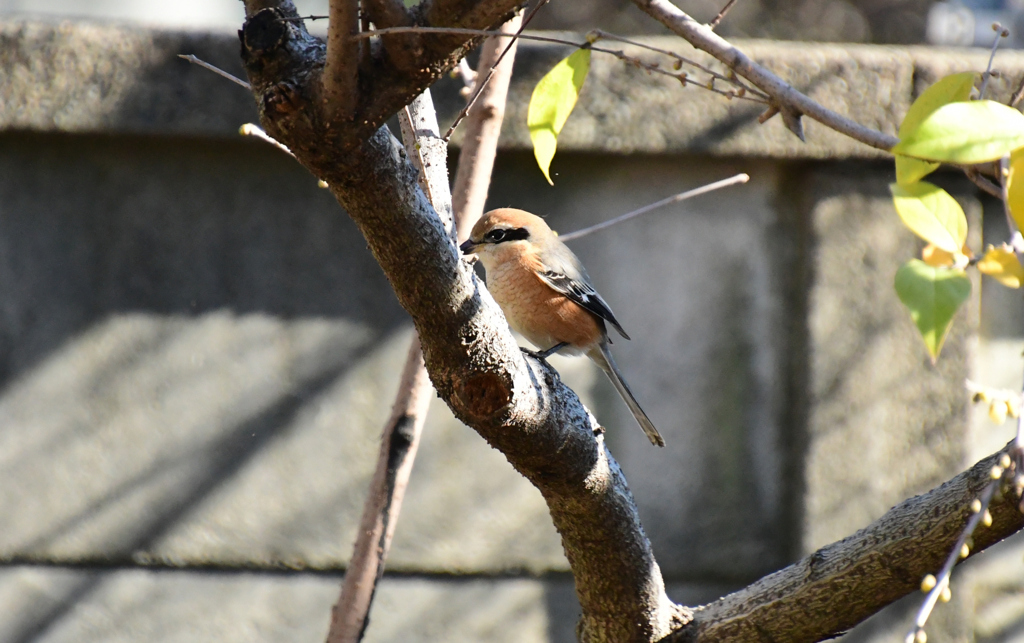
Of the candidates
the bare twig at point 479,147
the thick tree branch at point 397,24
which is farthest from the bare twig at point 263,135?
the bare twig at point 479,147

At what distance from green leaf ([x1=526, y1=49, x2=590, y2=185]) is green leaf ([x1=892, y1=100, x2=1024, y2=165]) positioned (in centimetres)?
61

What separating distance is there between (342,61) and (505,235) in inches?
79.5

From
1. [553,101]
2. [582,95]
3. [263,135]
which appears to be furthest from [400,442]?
[582,95]

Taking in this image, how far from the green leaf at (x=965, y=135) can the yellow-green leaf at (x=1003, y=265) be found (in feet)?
0.33

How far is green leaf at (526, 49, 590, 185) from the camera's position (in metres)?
1.35

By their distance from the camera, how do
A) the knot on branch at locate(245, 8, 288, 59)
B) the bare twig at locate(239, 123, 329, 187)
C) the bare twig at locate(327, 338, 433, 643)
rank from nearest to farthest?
the knot on branch at locate(245, 8, 288, 59)
the bare twig at locate(239, 123, 329, 187)
the bare twig at locate(327, 338, 433, 643)

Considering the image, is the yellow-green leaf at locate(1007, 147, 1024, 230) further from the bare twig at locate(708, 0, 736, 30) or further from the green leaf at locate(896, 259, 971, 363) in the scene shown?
the bare twig at locate(708, 0, 736, 30)

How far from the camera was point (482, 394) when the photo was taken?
1.50 meters

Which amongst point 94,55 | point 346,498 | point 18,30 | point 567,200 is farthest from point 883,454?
point 18,30

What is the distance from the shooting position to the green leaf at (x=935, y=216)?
872mm

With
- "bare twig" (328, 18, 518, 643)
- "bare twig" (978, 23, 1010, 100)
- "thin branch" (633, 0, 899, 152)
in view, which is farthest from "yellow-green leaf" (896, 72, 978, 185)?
"bare twig" (328, 18, 518, 643)

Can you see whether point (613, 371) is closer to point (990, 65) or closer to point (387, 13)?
point (990, 65)

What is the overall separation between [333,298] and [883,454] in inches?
91.0

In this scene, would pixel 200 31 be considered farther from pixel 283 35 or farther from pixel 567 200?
pixel 283 35
